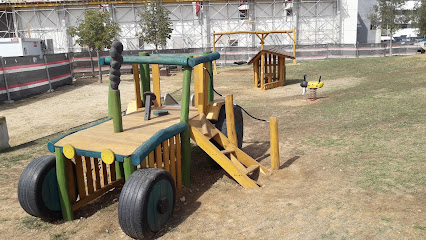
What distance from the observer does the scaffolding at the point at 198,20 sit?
1453 inches

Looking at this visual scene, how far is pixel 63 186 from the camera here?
192 inches

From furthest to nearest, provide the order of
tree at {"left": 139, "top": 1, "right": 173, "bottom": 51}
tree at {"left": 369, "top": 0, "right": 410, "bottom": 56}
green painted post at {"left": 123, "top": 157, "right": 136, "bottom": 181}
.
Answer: tree at {"left": 369, "top": 0, "right": 410, "bottom": 56} < tree at {"left": 139, "top": 1, "right": 173, "bottom": 51} < green painted post at {"left": 123, "top": 157, "right": 136, "bottom": 181}

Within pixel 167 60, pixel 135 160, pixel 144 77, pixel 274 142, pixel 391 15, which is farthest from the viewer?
pixel 391 15

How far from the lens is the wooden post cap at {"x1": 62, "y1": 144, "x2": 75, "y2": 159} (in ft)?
15.2

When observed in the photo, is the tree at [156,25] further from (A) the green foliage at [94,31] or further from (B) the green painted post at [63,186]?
(B) the green painted post at [63,186]

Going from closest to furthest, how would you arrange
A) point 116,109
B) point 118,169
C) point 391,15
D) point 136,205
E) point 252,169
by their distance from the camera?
point 136,205
point 116,109
point 118,169
point 252,169
point 391,15

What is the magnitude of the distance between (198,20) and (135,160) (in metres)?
35.7

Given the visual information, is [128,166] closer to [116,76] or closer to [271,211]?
[116,76]

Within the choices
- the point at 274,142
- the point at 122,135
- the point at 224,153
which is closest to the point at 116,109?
the point at 122,135

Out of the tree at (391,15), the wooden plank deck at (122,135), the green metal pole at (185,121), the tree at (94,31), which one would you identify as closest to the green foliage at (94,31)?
the tree at (94,31)

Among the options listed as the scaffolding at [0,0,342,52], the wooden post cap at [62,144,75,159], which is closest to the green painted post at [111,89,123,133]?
the wooden post cap at [62,144,75,159]

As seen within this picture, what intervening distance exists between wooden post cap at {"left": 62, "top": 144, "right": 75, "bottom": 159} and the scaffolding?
32666 millimetres

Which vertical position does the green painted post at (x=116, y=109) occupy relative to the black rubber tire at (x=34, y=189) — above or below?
above

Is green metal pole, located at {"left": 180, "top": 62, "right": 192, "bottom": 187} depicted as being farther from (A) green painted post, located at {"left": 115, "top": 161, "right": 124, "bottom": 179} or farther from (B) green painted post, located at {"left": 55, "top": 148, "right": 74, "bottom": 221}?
(B) green painted post, located at {"left": 55, "top": 148, "right": 74, "bottom": 221}
